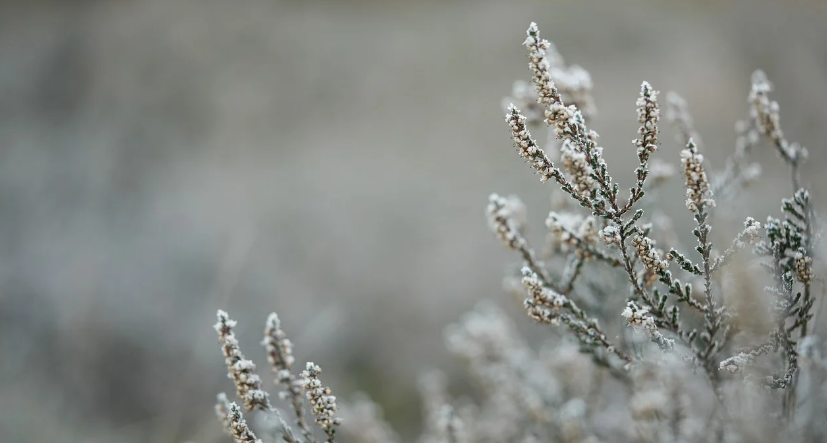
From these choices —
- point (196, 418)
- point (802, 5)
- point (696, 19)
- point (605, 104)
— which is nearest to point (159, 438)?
point (196, 418)

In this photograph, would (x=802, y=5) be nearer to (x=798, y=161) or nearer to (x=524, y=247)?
(x=798, y=161)

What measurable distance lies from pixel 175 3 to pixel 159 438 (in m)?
2.55

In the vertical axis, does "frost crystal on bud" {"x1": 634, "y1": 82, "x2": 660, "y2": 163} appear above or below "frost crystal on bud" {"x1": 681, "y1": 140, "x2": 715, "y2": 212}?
above

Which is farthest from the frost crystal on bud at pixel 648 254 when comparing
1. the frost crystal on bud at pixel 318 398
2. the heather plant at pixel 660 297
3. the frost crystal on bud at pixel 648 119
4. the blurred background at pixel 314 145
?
the blurred background at pixel 314 145

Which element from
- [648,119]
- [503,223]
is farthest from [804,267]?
[503,223]

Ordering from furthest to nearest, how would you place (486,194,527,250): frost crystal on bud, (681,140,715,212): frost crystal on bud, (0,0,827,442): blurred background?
(0,0,827,442): blurred background, (486,194,527,250): frost crystal on bud, (681,140,715,212): frost crystal on bud

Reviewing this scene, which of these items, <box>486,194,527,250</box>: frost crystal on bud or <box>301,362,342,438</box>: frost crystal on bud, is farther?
<box>486,194,527,250</box>: frost crystal on bud

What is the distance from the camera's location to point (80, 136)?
334 centimetres

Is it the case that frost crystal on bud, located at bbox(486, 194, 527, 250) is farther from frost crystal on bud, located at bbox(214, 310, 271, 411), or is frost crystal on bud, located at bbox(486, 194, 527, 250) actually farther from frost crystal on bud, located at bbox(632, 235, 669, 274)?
frost crystal on bud, located at bbox(214, 310, 271, 411)

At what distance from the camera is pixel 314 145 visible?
341 centimetres

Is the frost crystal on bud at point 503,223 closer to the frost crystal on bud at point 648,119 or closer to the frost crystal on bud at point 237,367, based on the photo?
the frost crystal on bud at point 648,119

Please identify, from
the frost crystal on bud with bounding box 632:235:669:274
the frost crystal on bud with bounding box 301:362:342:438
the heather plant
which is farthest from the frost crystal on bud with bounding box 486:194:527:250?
the frost crystal on bud with bounding box 301:362:342:438

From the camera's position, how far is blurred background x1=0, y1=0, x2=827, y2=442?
2.93 metres

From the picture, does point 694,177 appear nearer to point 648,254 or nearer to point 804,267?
point 648,254
